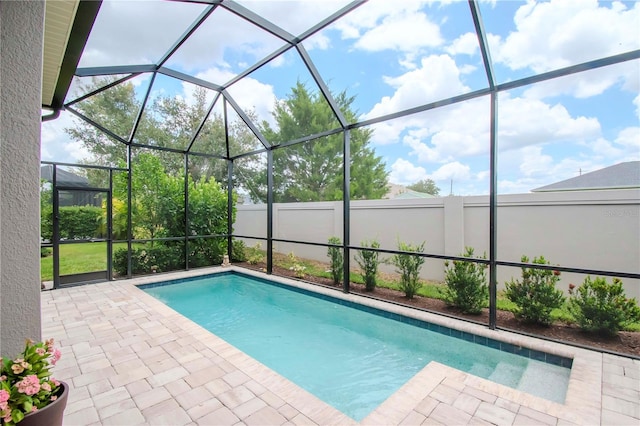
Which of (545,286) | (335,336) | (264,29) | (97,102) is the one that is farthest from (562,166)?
(97,102)

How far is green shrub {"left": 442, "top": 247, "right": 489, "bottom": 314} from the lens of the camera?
4770 millimetres

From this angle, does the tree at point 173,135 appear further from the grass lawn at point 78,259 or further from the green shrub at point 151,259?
the grass lawn at point 78,259

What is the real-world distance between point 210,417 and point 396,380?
1.96 meters

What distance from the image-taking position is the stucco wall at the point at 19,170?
1.63 metres

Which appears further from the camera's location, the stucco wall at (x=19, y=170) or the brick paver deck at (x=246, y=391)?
the brick paver deck at (x=246, y=391)

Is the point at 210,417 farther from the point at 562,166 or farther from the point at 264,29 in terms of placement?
the point at 562,166

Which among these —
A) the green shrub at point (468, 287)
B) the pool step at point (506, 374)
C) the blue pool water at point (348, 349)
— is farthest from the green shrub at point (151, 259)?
the pool step at point (506, 374)

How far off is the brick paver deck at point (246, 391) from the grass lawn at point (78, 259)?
9.48 ft

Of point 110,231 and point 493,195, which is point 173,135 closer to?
point 110,231

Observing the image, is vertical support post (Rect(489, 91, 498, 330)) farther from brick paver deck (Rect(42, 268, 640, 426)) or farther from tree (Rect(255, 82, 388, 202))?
tree (Rect(255, 82, 388, 202))

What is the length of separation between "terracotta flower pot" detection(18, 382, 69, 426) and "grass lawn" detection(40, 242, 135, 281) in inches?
228

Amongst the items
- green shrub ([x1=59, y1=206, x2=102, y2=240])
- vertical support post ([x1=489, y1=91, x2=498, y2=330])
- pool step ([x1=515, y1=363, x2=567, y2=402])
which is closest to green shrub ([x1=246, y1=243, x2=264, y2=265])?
green shrub ([x1=59, y1=206, x2=102, y2=240])

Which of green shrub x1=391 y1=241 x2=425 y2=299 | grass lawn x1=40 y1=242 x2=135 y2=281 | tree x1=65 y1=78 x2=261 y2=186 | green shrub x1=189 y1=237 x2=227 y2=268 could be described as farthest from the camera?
tree x1=65 y1=78 x2=261 y2=186

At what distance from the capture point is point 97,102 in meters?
10.0
